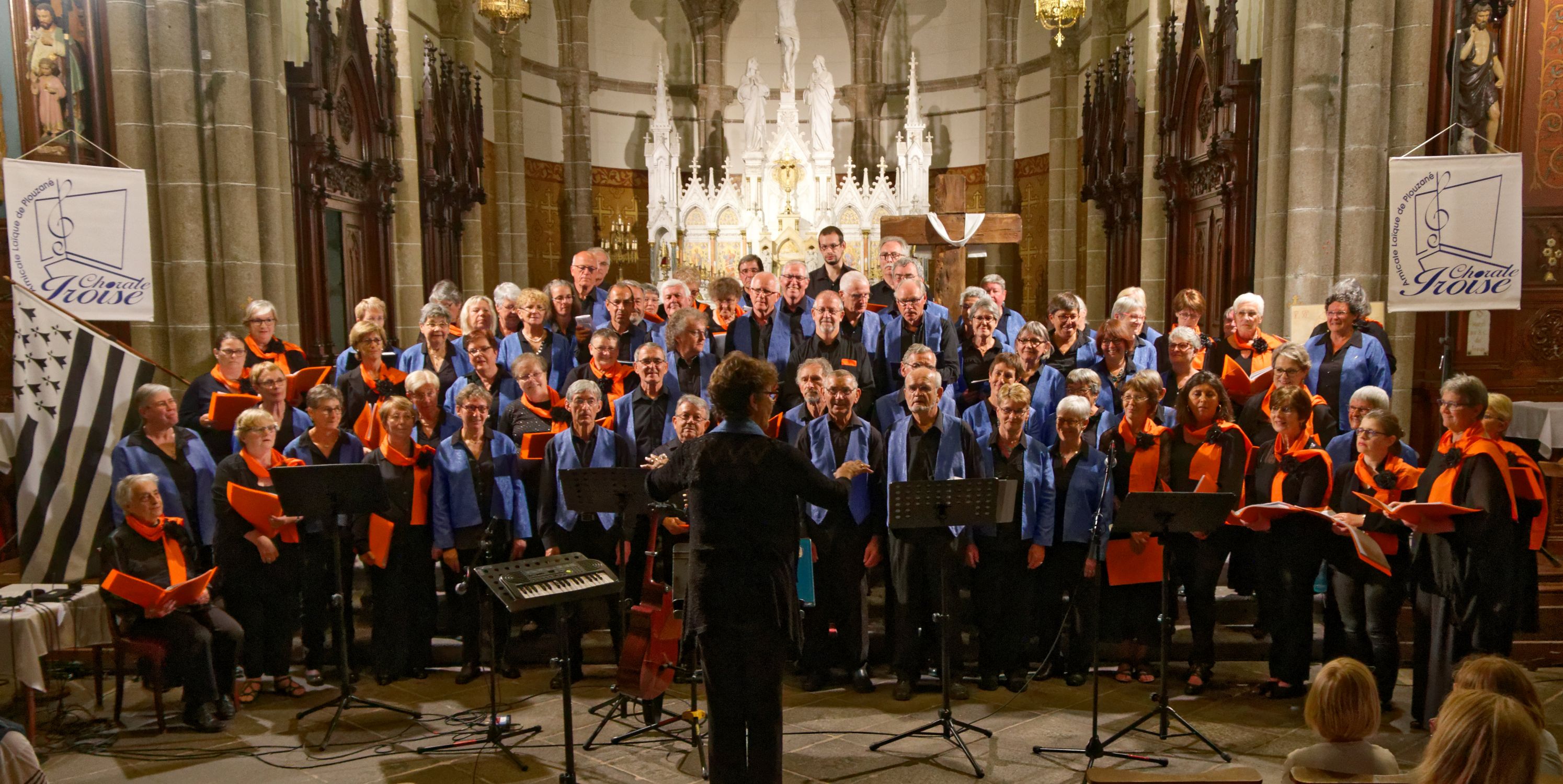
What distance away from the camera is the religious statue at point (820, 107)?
14742 millimetres

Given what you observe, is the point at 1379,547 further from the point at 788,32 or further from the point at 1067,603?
the point at 788,32

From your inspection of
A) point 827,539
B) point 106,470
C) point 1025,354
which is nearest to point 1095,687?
point 827,539

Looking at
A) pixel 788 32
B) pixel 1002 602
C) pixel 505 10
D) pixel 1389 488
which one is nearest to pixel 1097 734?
pixel 1002 602

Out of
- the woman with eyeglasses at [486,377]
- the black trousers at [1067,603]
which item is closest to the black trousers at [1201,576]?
the black trousers at [1067,603]

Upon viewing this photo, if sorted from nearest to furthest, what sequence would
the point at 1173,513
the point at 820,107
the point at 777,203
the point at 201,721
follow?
the point at 1173,513
the point at 201,721
the point at 777,203
the point at 820,107

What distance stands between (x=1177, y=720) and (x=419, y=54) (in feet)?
34.0

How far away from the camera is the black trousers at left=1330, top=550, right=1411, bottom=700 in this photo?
5.03m

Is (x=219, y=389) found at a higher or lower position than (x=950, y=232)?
lower

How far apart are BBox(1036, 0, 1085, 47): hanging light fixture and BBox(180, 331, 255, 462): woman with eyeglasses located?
27.4ft

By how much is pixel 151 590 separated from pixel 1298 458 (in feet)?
18.1

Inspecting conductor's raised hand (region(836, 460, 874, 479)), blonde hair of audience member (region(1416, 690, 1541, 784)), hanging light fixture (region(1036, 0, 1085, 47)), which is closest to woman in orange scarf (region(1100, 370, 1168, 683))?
conductor's raised hand (region(836, 460, 874, 479))

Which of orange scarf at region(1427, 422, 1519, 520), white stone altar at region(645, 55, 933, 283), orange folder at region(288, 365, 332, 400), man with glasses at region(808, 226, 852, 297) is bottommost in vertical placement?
orange scarf at region(1427, 422, 1519, 520)

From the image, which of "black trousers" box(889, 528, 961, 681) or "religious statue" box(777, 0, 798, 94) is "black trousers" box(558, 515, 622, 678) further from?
"religious statue" box(777, 0, 798, 94)

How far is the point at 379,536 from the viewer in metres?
5.60
